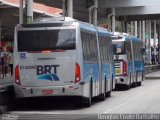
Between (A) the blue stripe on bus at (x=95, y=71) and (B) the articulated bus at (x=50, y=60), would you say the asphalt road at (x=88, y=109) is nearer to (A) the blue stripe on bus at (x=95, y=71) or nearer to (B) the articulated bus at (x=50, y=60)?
(B) the articulated bus at (x=50, y=60)

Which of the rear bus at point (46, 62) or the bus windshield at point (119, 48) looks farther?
the bus windshield at point (119, 48)

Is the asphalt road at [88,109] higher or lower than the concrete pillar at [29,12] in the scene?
lower

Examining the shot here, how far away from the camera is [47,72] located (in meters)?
20.9

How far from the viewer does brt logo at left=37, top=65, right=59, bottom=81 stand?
20859mm

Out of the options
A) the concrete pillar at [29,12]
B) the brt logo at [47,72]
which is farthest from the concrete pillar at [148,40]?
the brt logo at [47,72]

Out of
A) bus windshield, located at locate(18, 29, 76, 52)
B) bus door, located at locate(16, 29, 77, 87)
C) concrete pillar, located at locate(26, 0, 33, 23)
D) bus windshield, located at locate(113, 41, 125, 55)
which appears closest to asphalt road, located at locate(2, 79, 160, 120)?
bus door, located at locate(16, 29, 77, 87)

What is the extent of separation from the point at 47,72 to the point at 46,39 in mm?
1137

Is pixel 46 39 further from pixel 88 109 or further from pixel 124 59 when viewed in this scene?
pixel 124 59

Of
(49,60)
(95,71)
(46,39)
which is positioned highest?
(46,39)

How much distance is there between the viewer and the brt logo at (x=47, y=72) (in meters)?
20.9

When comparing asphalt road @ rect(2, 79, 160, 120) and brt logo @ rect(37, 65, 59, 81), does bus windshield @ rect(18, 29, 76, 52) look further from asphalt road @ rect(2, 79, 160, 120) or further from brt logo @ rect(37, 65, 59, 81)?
asphalt road @ rect(2, 79, 160, 120)

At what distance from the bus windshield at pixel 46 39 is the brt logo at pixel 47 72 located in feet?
2.12

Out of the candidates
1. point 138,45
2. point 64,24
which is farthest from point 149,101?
point 138,45

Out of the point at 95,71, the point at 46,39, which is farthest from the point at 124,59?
the point at 46,39
